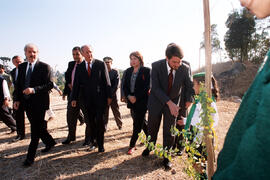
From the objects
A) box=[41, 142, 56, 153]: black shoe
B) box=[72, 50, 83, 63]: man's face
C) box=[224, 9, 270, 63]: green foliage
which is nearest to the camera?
box=[41, 142, 56, 153]: black shoe

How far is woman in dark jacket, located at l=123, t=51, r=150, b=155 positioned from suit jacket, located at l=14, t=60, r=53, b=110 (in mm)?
1739

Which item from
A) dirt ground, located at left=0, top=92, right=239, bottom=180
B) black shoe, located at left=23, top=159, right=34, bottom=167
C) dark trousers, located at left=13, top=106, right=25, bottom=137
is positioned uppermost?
dark trousers, located at left=13, top=106, right=25, bottom=137

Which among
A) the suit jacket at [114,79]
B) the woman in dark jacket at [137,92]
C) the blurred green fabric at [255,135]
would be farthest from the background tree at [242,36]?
the blurred green fabric at [255,135]

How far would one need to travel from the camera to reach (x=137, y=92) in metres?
3.97

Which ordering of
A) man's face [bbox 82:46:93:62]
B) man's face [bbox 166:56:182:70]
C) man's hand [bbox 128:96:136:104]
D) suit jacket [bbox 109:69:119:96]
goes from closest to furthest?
man's face [bbox 166:56:182:70]
man's face [bbox 82:46:93:62]
man's hand [bbox 128:96:136:104]
suit jacket [bbox 109:69:119:96]

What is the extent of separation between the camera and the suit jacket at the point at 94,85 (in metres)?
3.82

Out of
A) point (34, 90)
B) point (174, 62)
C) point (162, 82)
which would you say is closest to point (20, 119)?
point (34, 90)

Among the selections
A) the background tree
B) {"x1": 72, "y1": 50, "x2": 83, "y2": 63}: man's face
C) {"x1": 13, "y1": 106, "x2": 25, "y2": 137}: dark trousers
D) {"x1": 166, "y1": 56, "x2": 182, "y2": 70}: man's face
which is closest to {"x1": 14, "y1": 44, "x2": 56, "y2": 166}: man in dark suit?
{"x1": 72, "y1": 50, "x2": 83, "y2": 63}: man's face

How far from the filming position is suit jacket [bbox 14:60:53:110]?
3.45m

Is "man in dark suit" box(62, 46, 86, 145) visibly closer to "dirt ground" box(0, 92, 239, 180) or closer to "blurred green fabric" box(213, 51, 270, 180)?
"dirt ground" box(0, 92, 239, 180)

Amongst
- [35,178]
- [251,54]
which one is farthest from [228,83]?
[35,178]

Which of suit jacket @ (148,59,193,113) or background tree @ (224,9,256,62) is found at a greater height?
background tree @ (224,9,256,62)

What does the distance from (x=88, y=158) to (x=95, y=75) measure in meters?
1.82

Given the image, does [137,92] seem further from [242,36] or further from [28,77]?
[242,36]
